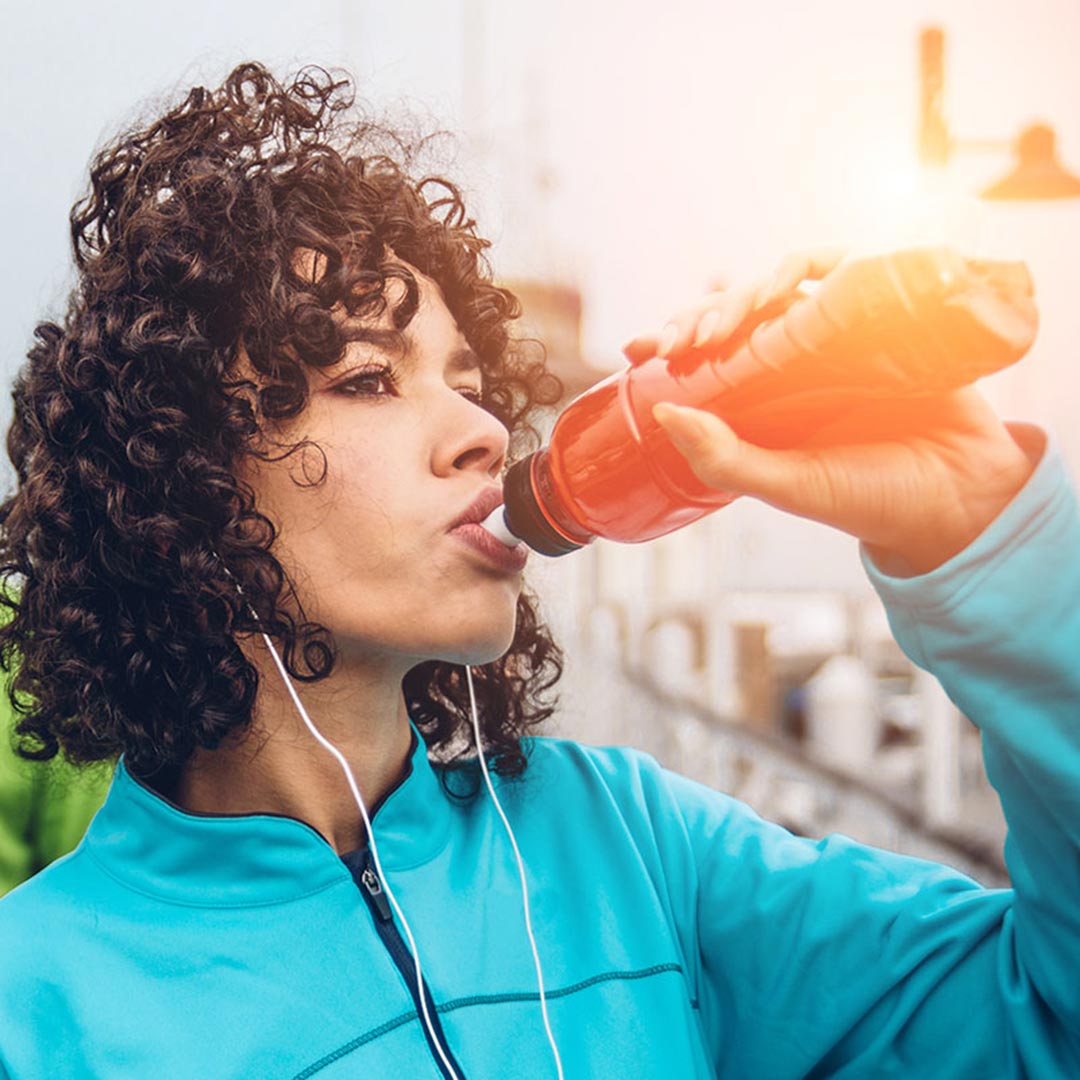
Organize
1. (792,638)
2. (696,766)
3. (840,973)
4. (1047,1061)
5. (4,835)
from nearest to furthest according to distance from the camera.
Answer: (1047,1061) → (840,973) → (4,835) → (696,766) → (792,638)

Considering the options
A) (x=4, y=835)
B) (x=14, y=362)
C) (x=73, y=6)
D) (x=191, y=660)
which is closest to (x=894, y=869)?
(x=191, y=660)

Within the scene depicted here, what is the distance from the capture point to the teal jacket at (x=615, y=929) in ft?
2.42

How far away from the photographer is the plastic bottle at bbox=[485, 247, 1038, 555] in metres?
0.64

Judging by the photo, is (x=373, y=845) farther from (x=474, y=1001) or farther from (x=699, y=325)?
(x=699, y=325)

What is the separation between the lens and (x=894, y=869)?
100 centimetres

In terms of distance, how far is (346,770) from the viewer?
91 centimetres

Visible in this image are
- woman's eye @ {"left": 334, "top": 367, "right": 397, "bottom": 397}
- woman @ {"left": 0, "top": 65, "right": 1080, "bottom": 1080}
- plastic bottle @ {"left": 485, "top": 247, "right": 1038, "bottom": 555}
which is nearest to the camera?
plastic bottle @ {"left": 485, "top": 247, "right": 1038, "bottom": 555}

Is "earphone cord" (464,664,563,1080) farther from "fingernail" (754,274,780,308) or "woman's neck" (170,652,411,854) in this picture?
"fingernail" (754,274,780,308)

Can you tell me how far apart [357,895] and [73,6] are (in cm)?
117

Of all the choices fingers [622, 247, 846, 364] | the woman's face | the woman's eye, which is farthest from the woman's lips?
fingers [622, 247, 846, 364]

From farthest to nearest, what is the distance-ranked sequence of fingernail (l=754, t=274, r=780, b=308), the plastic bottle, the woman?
the woman
fingernail (l=754, t=274, r=780, b=308)
the plastic bottle

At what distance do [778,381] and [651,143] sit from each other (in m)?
1.74

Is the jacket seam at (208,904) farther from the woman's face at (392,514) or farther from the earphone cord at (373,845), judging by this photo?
the woman's face at (392,514)

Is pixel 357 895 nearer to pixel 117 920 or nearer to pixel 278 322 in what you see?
pixel 117 920
